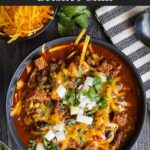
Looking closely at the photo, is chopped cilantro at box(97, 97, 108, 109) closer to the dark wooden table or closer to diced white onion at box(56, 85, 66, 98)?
→ diced white onion at box(56, 85, 66, 98)

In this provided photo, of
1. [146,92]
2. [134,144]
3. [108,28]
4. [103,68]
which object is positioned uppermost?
[108,28]

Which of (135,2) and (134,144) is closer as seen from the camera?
(135,2)

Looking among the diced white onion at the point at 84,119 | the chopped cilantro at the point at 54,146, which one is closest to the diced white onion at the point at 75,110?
the diced white onion at the point at 84,119

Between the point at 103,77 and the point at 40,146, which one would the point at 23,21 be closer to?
the point at 103,77

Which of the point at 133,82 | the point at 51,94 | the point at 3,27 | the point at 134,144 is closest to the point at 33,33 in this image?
the point at 3,27

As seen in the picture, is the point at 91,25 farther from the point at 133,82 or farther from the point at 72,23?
the point at 133,82

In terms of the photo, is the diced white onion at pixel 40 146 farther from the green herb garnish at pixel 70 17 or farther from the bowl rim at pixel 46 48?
the green herb garnish at pixel 70 17
